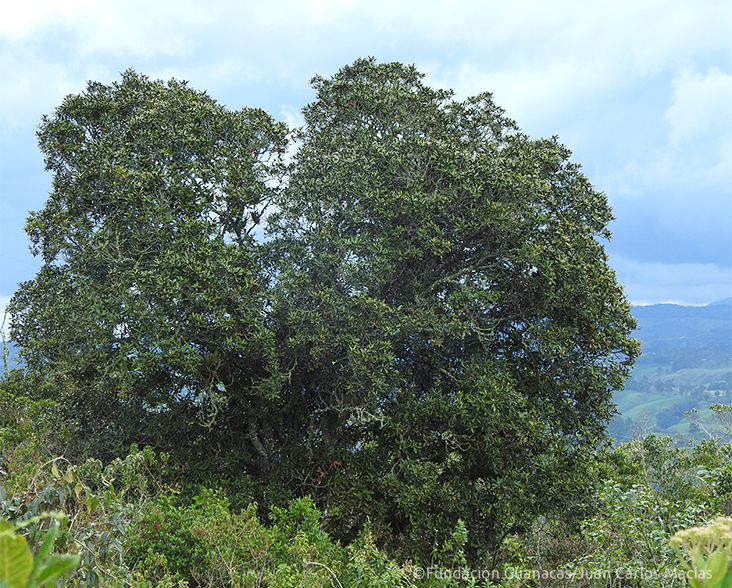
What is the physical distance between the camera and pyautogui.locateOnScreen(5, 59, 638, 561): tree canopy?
10219mm

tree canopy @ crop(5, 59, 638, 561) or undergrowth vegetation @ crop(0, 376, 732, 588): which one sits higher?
tree canopy @ crop(5, 59, 638, 561)

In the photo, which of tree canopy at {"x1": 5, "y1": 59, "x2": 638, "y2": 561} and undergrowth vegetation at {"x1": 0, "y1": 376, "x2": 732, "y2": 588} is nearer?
undergrowth vegetation at {"x1": 0, "y1": 376, "x2": 732, "y2": 588}

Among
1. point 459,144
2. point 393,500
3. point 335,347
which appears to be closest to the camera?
point 335,347

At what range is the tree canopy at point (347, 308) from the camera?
10.2m

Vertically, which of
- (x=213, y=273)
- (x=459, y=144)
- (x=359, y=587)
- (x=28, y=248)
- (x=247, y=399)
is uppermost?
(x=459, y=144)

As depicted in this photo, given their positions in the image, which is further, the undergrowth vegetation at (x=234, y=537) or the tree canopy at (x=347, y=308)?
the tree canopy at (x=347, y=308)

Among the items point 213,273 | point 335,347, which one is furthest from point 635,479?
point 213,273

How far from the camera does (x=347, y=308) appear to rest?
397 inches

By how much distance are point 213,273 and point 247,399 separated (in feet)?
10.0

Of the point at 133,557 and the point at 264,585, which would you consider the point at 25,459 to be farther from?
the point at 264,585

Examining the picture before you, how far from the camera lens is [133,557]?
724 cm

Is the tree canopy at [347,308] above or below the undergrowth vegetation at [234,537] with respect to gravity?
above

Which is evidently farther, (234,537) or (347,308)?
(347,308)

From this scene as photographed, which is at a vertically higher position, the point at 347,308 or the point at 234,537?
the point at 347,308
